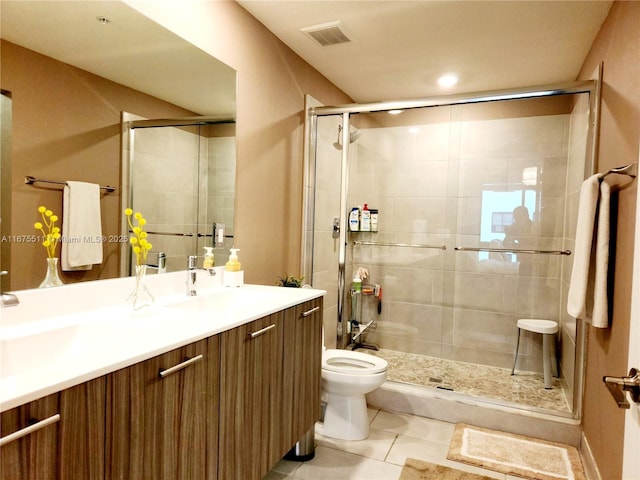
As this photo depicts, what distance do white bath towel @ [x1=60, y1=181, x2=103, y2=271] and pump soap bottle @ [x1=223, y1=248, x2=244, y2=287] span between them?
27.8 inches

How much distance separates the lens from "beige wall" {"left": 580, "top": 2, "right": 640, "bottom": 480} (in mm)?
1690

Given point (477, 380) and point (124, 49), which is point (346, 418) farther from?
point (124, 49)

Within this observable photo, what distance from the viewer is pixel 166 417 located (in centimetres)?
113

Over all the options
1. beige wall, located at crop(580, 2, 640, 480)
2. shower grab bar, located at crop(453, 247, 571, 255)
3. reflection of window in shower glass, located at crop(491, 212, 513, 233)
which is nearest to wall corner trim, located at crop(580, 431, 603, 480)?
beige wall, located at crop(580, 2, 640, 480)

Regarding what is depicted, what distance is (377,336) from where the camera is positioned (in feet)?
12.4

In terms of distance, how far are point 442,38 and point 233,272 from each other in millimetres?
1986

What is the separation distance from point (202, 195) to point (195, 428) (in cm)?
120

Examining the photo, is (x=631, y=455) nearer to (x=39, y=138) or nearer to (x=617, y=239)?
(x=617, y=239)

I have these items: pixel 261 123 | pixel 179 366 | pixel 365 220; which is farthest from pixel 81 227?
pixel 365 220

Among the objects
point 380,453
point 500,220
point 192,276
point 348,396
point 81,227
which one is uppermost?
point 500,220

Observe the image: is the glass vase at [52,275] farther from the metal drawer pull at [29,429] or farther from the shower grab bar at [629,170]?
the shower grab bar at [629,170]

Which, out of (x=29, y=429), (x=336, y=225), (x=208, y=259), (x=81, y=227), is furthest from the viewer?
(x=336, y=225)

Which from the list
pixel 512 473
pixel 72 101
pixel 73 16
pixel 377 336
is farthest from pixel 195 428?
pixel 377 336

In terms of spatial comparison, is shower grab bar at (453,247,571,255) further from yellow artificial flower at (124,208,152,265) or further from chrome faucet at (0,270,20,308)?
chrome faucet at (0,270,20,308)
